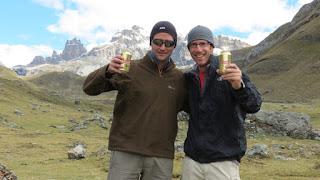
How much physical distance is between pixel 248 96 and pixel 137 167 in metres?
2.73

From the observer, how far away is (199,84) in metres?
9.52

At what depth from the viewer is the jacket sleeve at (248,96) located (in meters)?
8.73

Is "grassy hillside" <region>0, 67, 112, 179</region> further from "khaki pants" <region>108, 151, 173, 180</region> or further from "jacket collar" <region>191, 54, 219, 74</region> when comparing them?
"jacket collar" <region>191, 54, 219, 74</region>

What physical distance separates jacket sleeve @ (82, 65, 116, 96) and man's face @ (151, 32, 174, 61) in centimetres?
104

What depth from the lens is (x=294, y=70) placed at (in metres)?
157

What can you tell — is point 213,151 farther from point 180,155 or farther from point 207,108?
point 180,155

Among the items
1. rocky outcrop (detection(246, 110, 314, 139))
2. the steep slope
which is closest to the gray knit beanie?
rocky outcrop (detection(246, 110, 314, 139))

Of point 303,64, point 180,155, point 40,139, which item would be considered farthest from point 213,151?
point 303,64

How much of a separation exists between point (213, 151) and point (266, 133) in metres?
41.7

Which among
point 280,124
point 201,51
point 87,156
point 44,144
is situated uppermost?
point 201,51

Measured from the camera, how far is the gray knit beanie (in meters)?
9.52

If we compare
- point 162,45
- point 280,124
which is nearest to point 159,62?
point 162,45

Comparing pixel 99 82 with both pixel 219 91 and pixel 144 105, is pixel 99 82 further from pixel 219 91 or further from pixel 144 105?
pixel 219 91

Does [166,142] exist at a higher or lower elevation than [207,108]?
lower
